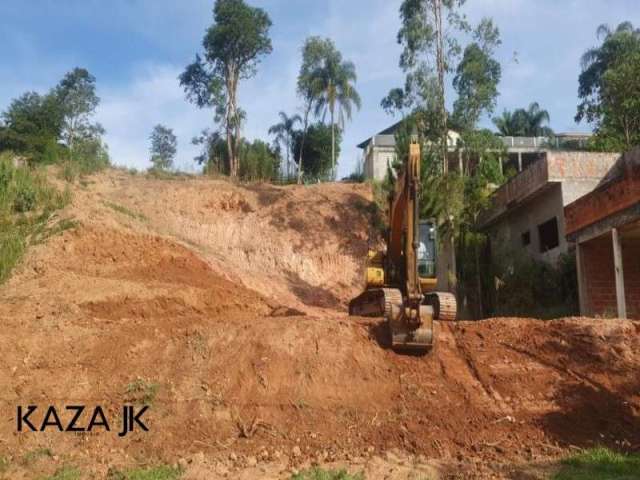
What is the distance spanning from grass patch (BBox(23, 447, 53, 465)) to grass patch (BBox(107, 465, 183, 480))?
1177 millimetres

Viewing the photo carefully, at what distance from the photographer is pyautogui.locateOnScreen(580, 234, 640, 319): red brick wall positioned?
19359 mm

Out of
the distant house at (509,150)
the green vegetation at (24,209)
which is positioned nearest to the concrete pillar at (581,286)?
the green vegetation at (24,209)

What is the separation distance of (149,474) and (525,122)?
4539 cm

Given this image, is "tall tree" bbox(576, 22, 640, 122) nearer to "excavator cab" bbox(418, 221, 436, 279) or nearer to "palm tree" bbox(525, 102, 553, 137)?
"palm tree" bbox(525, 102, 553, 137)

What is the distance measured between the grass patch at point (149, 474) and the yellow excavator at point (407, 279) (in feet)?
13.9

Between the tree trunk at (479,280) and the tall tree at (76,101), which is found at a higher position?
the tall tree at (76,101)

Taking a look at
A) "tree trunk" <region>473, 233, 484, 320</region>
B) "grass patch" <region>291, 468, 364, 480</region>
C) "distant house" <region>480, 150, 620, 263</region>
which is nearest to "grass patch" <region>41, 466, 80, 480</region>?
"grass patch" <region>291, 468, 364, 480</region>

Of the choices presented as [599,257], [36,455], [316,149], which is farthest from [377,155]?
[36,455]

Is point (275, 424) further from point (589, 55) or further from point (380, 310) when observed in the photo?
point (589, 55)

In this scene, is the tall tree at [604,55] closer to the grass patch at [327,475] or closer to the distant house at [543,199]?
the distant house at [543,199]

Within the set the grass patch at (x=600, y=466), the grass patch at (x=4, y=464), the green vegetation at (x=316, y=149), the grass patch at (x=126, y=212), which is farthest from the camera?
the green vegetation at (x=316, y=149)

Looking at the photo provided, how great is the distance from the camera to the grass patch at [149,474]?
9089 mm

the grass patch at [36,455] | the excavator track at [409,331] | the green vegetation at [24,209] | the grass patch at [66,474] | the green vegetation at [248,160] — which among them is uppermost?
the green vegetation at [248,160]

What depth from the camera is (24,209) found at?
21.9 meters
